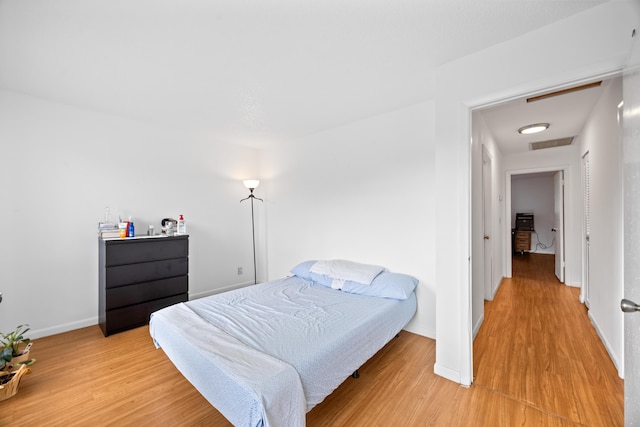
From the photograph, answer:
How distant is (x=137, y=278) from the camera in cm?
286

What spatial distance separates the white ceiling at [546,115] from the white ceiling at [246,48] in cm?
94

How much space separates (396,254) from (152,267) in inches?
110

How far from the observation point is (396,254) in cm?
296

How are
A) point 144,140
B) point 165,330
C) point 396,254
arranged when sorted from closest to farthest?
point 165,330, point 396,254, point 144,140

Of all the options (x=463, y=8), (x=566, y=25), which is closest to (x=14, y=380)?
(x=463, y=8)

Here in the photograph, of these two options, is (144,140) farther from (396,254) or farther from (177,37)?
(396,254)

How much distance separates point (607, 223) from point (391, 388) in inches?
96.3

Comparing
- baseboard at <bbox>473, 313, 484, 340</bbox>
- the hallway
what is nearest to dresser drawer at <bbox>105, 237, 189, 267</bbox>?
the hallway

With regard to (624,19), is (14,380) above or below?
below

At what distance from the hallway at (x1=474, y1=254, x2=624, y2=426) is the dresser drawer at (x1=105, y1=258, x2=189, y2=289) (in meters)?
3.21

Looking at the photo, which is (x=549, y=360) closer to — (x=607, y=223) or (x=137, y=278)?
(x=607, y=223)

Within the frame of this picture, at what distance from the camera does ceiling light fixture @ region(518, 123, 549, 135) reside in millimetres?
3369

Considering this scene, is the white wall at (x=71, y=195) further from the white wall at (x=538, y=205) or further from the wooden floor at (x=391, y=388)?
the white wall at (x=538, y=205)

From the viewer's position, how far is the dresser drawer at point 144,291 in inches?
107
